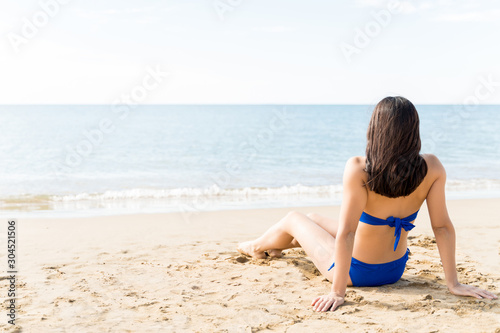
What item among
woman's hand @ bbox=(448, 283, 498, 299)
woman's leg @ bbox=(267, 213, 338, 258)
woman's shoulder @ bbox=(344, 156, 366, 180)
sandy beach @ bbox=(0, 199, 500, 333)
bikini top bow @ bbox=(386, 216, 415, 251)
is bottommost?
sandy beach @ bbox=(0, 199, 500, 333)

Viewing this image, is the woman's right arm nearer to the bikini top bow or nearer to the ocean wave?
the bikini top bow

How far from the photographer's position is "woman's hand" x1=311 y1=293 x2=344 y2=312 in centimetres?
308

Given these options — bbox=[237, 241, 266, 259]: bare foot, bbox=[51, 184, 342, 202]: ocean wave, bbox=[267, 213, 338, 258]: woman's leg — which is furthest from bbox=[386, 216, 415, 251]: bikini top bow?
bbox=[51, 184, 342, 202]: ocean wave

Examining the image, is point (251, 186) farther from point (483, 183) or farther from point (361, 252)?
point (361, 252)

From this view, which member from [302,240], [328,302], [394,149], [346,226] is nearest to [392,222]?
[346,226]

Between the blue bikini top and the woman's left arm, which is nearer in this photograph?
the woman's left arm

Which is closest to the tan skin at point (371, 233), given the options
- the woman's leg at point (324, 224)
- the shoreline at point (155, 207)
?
the woman's leg at point (324, 224)

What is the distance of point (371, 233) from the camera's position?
3.19 metres

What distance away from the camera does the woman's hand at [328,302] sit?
10.1ft

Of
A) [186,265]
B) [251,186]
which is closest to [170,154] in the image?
[251,186]

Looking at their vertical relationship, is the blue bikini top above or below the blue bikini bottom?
above

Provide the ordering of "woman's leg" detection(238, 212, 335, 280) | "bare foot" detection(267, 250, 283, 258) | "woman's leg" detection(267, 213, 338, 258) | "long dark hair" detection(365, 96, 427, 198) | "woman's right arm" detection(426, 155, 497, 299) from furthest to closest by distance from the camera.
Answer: "bare foot" detection(267, 250, 283, 258)
"woman's leg" detection(267, 213, 338, 258)
"woman's leg" detection(238, 212, 335, 280)
"woman's right arm" detection(426, 155, 497, 299)
"long dark hair" detection(365, 96, 427, 198)

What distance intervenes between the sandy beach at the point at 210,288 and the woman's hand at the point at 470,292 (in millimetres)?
58

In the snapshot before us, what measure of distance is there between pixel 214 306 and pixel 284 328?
0.64 m
